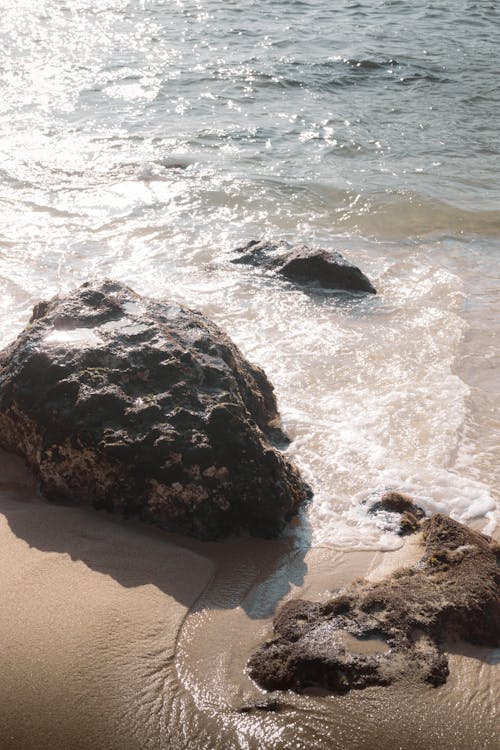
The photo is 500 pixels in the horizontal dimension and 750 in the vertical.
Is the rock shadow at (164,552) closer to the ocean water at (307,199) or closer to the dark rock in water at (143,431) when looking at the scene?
the dark rock in water at (143,431)

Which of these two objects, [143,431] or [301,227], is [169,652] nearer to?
[143,431]

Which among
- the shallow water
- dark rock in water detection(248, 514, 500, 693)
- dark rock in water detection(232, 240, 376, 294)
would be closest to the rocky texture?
the shallow water

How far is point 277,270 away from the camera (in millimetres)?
7914

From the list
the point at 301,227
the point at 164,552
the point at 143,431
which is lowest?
the point at 301,227

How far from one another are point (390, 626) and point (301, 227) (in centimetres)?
705

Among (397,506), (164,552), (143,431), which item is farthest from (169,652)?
(397,506)

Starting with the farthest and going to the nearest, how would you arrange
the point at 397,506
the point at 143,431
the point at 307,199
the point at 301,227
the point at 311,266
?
the point at 307,199 < the point at 301,227 < the point at 311,266 < the point at 397,506 < the point at 143,431

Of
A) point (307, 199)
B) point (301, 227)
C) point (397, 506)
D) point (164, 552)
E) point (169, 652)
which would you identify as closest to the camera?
point (169, 652)

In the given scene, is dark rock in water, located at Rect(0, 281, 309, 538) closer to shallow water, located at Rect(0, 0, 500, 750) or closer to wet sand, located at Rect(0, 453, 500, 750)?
wet sand, located at Rect(0, 453, 500, 750)

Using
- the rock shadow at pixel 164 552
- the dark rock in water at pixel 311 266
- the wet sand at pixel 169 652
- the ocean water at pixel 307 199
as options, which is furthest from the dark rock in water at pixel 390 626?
the dark rock in water at pixel 311 266

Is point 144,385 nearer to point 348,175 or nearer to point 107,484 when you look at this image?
point 107,484

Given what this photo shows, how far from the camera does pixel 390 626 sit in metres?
3.24

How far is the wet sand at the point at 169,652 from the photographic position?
2.85 meters

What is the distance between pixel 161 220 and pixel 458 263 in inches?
140
